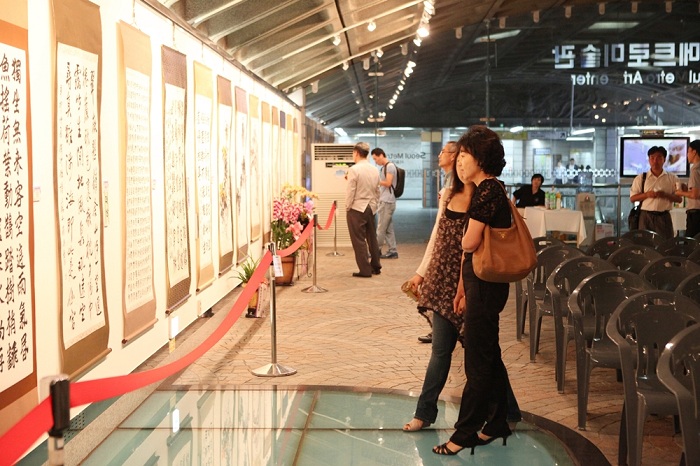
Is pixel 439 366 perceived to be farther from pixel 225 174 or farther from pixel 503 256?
pixel 225 174

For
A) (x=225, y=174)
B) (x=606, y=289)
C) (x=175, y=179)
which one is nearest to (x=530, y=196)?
(x=225, y=174)

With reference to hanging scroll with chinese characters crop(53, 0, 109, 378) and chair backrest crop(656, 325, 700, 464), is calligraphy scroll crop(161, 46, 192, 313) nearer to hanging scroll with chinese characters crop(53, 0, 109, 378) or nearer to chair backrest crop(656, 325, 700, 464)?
hanging scroll with chinese characters crop(53, 0, 109, 378)

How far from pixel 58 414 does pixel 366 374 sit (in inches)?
186

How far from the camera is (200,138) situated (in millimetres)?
9281

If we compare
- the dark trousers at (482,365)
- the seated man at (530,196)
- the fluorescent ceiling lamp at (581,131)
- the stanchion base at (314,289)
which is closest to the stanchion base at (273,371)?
the dark trousers at (482,365)

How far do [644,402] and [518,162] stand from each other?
1592 centimetres

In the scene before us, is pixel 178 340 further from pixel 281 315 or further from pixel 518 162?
pixel 518 162

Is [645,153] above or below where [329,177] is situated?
above

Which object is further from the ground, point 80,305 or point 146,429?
point 80,305

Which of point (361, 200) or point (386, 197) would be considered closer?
point (361, 200)

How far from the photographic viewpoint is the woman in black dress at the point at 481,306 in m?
5.00

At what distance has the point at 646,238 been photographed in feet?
32.1

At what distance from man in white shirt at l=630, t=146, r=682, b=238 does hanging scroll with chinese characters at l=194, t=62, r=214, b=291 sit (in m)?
5.17

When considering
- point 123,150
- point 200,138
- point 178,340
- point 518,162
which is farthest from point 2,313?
point 518,162
